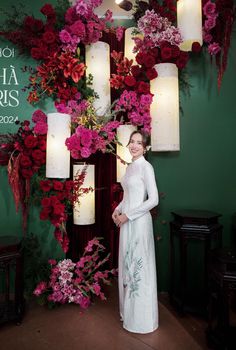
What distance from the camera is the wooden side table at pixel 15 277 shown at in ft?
7.44

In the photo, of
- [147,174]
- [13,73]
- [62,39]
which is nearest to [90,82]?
[62,39]

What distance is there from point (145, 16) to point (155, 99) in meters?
0.73

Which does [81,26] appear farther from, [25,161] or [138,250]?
[138,250]

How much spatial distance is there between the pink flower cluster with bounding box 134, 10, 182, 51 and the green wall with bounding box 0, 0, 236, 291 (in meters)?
0.44

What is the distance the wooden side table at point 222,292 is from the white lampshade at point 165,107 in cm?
103

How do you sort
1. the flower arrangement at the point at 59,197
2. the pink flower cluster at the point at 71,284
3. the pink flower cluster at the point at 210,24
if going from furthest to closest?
1. the pink flower cluster at the point at 210,24
2. the pink flower cluster at the point at 71,284
3. the flower arrangement at the point at 59,197

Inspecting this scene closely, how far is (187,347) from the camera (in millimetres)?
2033

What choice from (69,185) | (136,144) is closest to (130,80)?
(136,144)

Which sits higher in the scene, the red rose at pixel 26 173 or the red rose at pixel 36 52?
the red rose at pixel 36 52

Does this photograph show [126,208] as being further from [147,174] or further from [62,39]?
[62,39]

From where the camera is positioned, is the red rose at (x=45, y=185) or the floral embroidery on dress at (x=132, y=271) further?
the red rose at (x=45, y=185)

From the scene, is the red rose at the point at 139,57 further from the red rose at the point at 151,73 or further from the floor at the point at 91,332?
the floor at the point at 91,332

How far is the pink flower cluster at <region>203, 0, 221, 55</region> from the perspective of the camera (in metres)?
2.61

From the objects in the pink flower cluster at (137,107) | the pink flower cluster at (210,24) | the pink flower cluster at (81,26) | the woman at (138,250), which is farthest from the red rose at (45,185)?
the pink flower cluster at (210,24)
